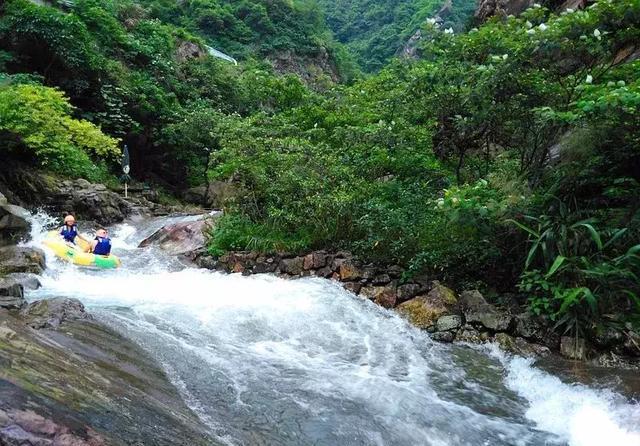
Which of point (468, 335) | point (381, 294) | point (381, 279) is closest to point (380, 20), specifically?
point (381, 279)

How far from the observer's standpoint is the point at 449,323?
7438mm

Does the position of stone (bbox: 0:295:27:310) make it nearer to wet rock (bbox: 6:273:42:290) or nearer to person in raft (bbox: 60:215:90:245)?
wet rock (bbox: 6:273:42:290)

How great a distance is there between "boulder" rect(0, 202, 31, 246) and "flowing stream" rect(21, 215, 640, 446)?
118 inches

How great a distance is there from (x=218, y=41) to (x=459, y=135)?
3706 cm

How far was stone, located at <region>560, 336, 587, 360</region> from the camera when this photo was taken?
6429 mm

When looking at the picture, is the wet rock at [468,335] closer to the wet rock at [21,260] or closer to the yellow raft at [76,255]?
the yellow raft at [76,255]

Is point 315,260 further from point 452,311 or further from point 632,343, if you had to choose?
point 632,343

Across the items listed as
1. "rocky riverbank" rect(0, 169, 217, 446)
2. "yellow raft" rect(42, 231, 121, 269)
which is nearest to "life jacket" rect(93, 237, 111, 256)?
"yellow raft" rect(42, 231, 121, 269)

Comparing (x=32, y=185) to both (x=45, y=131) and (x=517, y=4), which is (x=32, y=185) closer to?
(x=45, y=131)

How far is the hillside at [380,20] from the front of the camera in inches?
1900

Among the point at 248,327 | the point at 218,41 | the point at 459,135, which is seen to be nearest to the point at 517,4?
the point at 459,135

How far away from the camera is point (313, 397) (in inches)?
197

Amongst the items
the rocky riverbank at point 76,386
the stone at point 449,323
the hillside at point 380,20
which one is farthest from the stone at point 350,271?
the hillside at point 380,20

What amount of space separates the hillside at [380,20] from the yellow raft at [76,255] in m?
40.8
